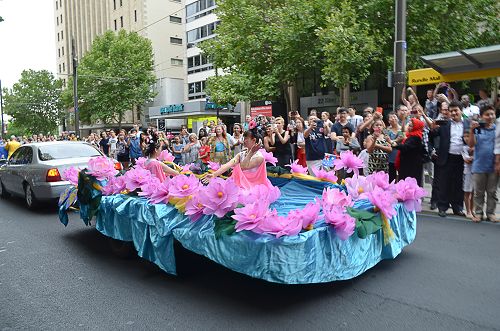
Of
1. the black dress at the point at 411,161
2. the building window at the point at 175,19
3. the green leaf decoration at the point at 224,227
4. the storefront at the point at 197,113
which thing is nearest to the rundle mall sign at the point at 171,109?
the storefront at the point at 197,113

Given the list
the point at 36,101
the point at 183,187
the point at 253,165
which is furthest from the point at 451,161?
the point at 36,101

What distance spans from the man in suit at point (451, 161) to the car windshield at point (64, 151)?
687 centimetres

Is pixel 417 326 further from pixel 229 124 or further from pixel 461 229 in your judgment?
pixel 229 124

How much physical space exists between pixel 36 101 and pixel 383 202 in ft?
223

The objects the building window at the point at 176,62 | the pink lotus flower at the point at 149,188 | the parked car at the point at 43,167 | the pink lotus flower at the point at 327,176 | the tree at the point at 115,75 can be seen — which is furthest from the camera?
the building window at the point at 176,62

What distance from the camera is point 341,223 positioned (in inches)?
143

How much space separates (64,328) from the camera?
3.57 metres

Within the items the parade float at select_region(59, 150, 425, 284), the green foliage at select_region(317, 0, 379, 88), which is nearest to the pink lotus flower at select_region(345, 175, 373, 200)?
the parade float at select_region(59, 150, 425, 284)

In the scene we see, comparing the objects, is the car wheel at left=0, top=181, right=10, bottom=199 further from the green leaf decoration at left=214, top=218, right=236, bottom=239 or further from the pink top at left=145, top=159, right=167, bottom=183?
the green leaf decoration at left=214, top=218, right=236, bottom=239

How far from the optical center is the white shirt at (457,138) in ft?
23.8

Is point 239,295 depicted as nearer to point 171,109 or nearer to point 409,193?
point 409,193

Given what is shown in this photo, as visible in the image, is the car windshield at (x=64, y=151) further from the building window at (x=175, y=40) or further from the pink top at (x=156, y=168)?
the building window at (x=175, y=40)

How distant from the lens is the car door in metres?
9.95

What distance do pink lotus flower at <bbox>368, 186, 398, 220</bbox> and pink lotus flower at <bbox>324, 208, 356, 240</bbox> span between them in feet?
1.96
